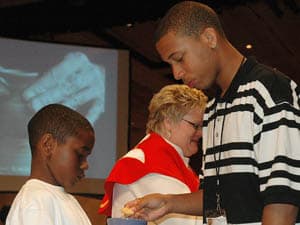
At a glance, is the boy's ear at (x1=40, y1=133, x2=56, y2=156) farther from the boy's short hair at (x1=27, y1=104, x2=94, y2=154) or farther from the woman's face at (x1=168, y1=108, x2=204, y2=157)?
the woman's face at (x1=168, y1=108, x2=204, y2=157)

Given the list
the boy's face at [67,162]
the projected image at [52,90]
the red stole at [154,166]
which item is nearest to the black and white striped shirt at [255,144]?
the boy's face at [67,162]

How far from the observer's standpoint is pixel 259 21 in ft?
20.0

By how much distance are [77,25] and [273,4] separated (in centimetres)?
165

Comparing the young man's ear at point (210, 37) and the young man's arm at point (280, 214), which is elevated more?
the young man's ear at point (210, 37)

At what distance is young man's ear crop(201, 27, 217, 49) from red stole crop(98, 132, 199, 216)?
2.81 ft

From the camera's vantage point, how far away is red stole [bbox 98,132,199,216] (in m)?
2.59

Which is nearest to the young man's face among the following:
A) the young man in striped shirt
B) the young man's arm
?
the young man in striped shirt

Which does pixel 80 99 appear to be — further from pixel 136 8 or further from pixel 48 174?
pixel 48 174

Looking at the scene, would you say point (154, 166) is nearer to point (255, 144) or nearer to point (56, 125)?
point (56, 125)

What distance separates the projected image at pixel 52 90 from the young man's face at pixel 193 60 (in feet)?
11.5

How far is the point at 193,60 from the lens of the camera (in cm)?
183

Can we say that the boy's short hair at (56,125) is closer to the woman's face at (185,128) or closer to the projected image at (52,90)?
the woman's face at (185,128)

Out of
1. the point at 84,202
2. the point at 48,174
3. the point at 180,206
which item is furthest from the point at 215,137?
the point at 84,202

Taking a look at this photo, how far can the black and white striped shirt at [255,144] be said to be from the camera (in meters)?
1.61
